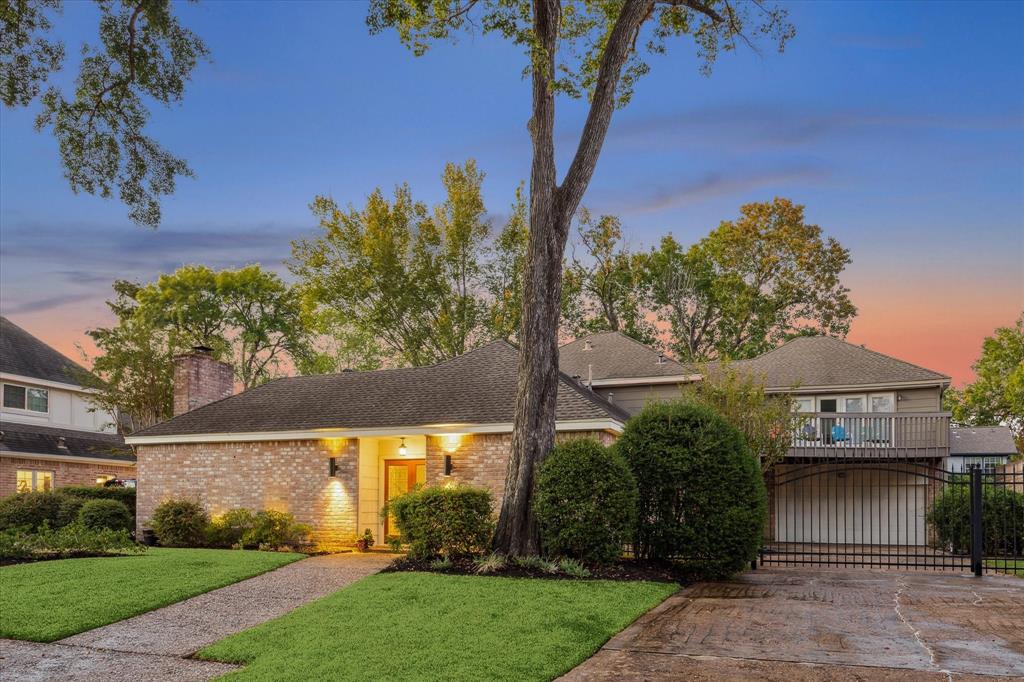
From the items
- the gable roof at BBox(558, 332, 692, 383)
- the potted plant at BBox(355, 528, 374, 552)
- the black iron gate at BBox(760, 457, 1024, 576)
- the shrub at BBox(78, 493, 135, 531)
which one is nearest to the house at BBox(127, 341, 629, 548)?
the potted plant at BBox(355, 528, 374, 552)

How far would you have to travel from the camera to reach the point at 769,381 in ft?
86.7

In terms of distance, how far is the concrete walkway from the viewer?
841cm

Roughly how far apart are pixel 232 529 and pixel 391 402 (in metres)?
4.49

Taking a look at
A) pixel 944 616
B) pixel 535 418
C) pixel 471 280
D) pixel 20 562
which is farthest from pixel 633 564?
pixel 471 280

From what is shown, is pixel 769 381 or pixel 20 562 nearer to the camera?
pixel 20 562

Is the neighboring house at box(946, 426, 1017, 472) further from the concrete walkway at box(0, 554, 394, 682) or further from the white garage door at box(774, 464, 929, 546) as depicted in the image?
the concrete walkway at box(0, 554, 394, 682)

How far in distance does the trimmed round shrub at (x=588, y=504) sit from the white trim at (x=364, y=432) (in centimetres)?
341

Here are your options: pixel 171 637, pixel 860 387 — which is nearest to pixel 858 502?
pixel 860 387

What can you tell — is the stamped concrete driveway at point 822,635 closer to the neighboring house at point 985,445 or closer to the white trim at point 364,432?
the white trim at point 364,432

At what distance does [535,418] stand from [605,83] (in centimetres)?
587

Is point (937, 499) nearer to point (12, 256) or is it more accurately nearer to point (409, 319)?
point (409, 319)

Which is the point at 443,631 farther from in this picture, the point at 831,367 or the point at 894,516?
the point at 831,367

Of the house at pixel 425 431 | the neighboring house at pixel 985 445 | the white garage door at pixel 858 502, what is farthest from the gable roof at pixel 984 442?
the house at pixel 425 431

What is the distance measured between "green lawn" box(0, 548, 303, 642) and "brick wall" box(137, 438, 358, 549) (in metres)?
2.36
